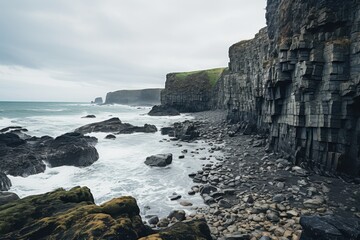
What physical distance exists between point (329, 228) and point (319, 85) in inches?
469

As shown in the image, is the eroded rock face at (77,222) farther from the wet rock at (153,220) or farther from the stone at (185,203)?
the stone at (185,203)

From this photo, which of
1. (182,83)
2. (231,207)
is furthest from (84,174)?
(182,83)

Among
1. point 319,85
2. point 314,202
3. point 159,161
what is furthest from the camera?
point 159,161

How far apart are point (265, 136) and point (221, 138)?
649 centimetres

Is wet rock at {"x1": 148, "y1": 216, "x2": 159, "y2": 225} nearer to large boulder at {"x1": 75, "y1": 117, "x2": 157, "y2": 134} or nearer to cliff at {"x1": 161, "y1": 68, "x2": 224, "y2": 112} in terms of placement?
large boulder at {"x1": 75, "y1": 117, "x2": 157, "y2": 134}

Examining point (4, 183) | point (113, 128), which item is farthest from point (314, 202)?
point (113, 128)

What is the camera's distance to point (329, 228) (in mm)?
7973

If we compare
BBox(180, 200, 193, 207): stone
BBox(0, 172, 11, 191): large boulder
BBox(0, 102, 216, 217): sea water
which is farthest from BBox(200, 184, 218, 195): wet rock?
BBox(0, 172, 11, 191): large boulder

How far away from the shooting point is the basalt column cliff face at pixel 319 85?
15.1m

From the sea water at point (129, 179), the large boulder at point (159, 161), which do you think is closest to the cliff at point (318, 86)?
the sea water at point (129, 179)

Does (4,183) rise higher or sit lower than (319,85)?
lower

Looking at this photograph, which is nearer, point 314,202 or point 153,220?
point 153,220

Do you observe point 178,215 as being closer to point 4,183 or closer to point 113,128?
point 4,183

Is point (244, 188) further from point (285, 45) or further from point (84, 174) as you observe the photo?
point (84, 174)
